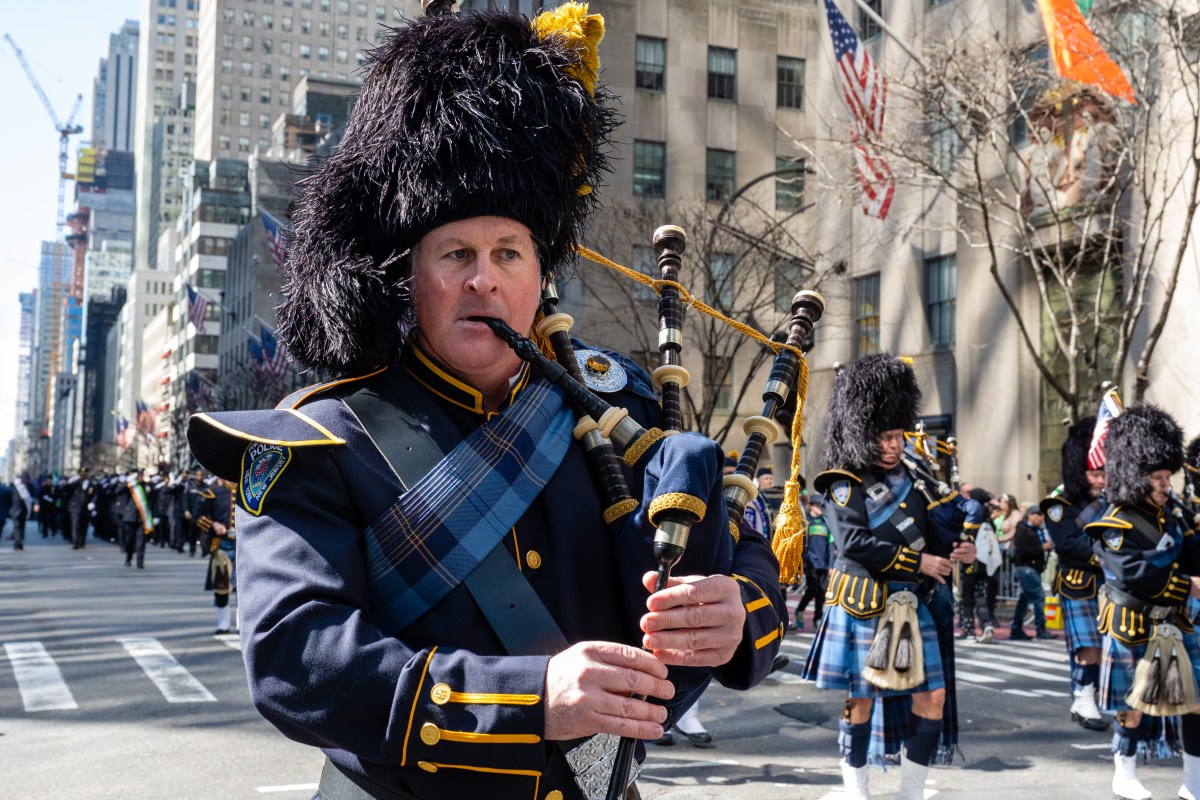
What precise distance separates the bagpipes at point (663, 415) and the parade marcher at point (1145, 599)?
501 centimetres

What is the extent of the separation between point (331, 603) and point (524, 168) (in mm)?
969

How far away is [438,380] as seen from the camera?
8.05 ft

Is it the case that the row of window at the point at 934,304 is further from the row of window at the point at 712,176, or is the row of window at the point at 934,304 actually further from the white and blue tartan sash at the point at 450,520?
Answer: the white and blue tartan sash at the point at 450,520

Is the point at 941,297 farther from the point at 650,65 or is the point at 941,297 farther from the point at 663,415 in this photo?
the point at 663,415

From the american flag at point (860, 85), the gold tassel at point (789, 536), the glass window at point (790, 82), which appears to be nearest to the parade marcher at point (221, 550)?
the gold tassel at point (789, 536)

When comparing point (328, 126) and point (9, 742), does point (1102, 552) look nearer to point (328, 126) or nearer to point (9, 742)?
point (9, 742)

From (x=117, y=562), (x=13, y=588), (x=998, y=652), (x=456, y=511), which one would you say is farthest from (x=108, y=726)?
(x=117, y=562)

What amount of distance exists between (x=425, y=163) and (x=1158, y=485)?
615cm

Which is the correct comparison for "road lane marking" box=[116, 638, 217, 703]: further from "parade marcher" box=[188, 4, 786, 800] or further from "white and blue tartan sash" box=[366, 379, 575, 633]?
"white and blue tartan sash" box=[366, 379, 575, 633]

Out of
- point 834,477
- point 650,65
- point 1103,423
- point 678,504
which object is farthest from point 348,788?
point 650,65

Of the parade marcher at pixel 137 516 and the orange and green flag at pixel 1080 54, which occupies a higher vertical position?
the orange and green flag at pixel 1080 54

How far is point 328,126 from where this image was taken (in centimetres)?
7988

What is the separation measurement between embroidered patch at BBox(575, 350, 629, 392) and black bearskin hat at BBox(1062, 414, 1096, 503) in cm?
785

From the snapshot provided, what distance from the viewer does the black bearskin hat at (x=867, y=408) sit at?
723 centimetres
